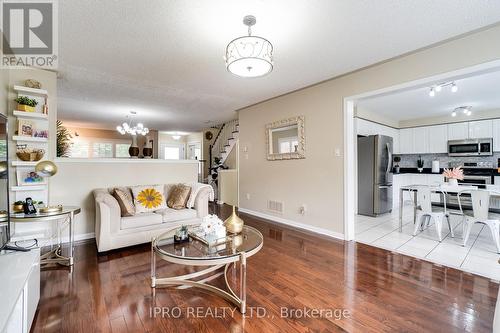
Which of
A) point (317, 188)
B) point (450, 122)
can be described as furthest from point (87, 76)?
point (450, 122)

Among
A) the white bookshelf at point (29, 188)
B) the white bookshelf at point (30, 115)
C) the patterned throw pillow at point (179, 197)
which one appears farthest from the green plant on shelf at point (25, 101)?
the patterned throw pillow at point (179, 197)

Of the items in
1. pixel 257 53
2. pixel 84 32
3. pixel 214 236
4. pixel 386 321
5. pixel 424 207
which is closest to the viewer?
pixel 386 321

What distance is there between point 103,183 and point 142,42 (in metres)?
2.31

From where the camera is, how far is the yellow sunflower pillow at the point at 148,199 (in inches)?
131

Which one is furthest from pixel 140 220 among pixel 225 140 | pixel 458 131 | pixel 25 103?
Result: pixel 458 131

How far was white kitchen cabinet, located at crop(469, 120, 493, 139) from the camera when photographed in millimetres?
5246

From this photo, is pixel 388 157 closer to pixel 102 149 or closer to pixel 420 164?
pixel 420 164

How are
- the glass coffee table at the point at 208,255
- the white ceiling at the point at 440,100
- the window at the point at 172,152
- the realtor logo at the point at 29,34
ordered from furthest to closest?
1. the window at the point at 172,152
2. the white ceiling at the point at 440,100
3. the realtor logo at the point at 29,34
4. the glass coffee table at the point at 208,255

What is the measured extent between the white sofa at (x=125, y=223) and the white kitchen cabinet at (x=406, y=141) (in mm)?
6454

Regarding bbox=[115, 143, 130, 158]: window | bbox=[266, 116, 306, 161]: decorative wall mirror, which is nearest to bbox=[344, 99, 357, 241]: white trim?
bbox=[266, 116, 306, 161]: decorative wall mirror

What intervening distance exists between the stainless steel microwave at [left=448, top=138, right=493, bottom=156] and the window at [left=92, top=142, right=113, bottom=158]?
10905 mm

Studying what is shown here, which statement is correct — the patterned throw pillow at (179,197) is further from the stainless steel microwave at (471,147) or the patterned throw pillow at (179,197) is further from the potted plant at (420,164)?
the stainless steel microwave at (471,147)

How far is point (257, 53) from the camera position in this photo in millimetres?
1880

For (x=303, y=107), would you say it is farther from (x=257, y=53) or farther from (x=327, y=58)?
(x=257, y=53)
